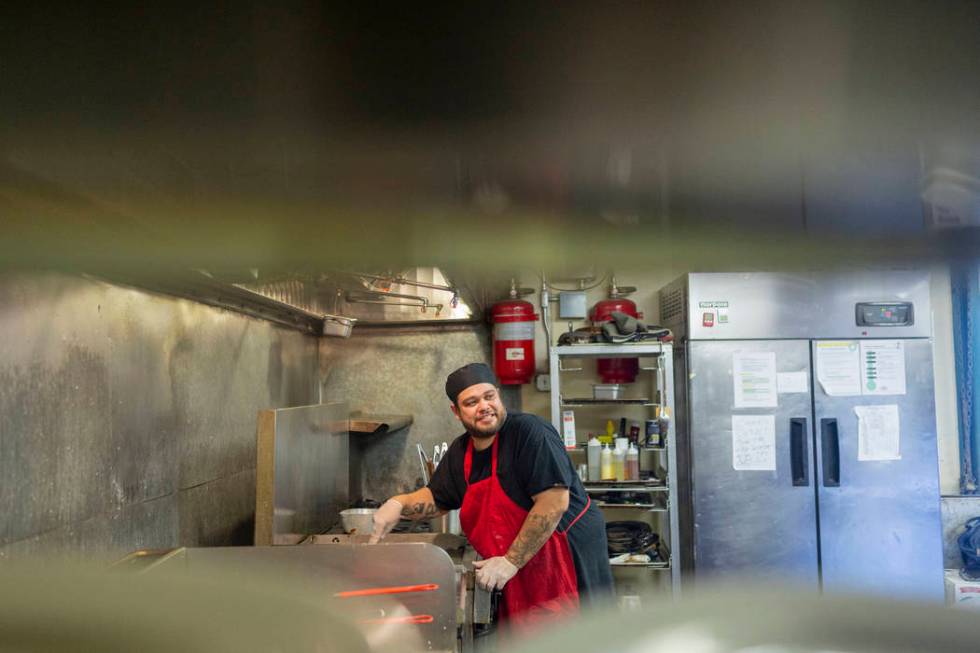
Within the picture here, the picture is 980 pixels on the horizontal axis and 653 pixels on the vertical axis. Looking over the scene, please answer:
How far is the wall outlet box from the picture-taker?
14.7 ft

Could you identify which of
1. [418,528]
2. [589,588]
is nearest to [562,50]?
[589,588]

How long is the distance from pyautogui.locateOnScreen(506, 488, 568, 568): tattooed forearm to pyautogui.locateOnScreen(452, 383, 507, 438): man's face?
309mm

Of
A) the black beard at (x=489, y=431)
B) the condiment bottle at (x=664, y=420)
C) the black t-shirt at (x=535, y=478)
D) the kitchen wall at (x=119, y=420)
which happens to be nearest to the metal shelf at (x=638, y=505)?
the condiment bottle at (x=664, y=420)

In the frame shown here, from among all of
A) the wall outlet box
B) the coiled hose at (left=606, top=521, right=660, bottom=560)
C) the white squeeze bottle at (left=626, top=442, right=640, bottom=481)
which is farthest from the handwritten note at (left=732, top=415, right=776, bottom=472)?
the wall outlet box

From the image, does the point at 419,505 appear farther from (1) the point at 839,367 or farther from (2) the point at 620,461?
(1) the point at 839,367

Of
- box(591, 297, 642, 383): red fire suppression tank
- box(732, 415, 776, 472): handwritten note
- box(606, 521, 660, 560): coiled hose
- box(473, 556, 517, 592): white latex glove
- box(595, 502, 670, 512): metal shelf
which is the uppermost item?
box(591, 297, 642, 383): red fire suppression tank

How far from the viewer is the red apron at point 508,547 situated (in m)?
2.40

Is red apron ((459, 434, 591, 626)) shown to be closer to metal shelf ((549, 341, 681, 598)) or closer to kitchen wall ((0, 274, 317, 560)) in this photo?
kitchen wall ((0, 274, 317, 560))

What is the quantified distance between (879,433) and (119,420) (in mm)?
3718

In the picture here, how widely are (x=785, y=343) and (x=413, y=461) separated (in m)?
2.27

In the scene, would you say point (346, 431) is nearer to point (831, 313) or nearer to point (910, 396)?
point (831, 313)

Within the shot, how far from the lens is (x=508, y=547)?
2459mm

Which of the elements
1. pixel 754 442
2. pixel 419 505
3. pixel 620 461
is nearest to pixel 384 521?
pixel 419 505

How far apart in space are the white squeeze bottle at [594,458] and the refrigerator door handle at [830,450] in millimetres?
1221
